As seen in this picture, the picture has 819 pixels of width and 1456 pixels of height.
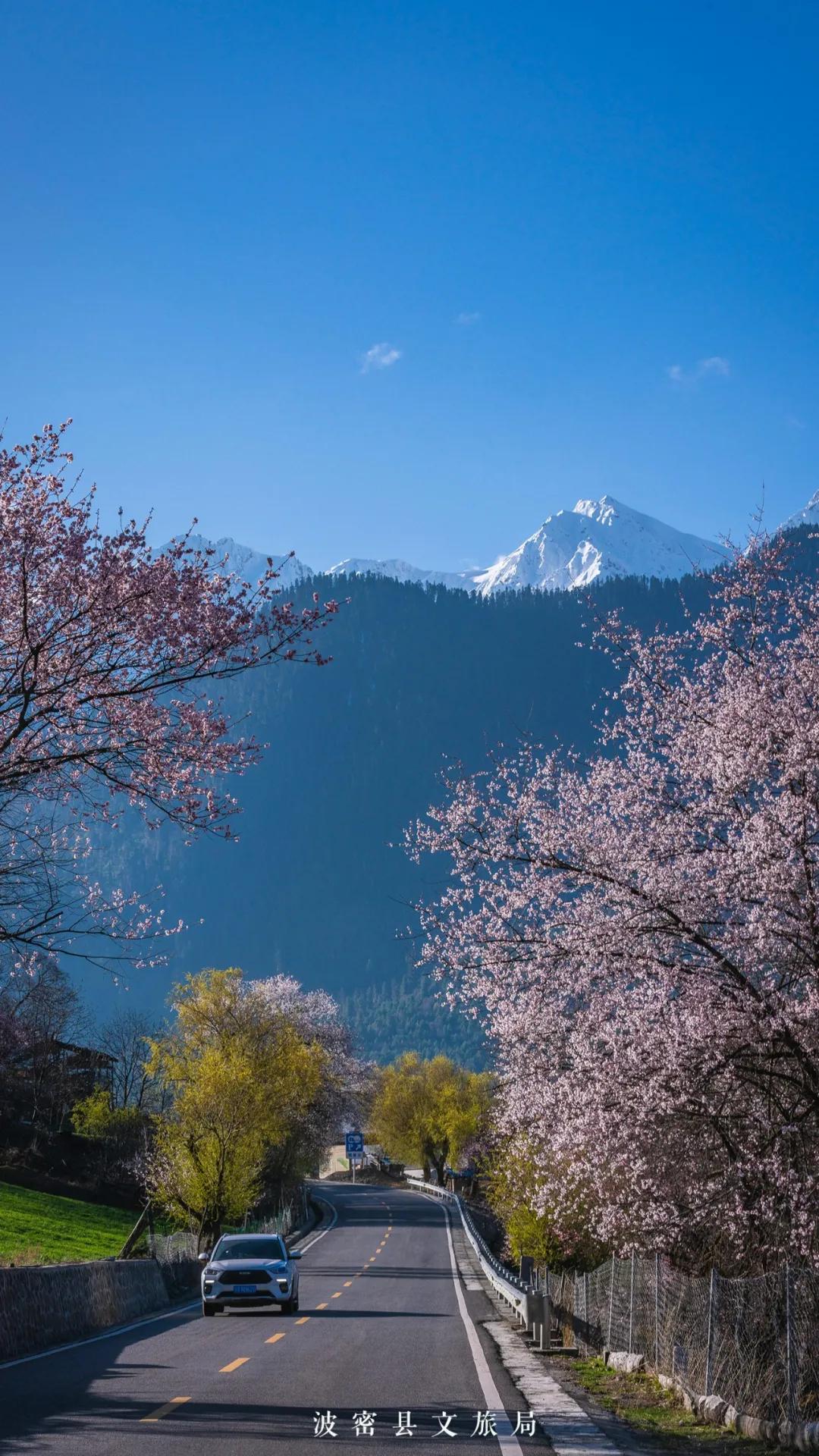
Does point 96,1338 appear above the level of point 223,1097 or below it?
below

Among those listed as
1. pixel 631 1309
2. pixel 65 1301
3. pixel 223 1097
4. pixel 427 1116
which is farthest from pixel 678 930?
pixel 427 1116

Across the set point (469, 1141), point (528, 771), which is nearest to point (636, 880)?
point (528, 771)

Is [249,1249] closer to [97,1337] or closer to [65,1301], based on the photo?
[97,1337]

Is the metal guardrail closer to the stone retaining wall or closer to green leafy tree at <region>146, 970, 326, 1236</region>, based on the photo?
the stone retaining wall

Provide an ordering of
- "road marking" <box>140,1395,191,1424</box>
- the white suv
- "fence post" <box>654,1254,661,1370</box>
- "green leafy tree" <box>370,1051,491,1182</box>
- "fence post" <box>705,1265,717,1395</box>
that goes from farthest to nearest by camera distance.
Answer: "green leafy tree" <box>370,1051,491,1182</box>, the white suv, "fence post" <box>654,1254,661,1370</box>, "fence post" <box>705,1265,717,1395</box>, "road marking" <box>140,1395,191,1424</box>

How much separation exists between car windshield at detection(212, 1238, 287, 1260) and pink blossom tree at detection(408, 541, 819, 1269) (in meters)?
10.6

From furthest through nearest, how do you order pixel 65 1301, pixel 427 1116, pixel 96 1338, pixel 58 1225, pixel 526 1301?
pixel 427 1116 → pixel 58 1225 → pixel 526 1301 → pixel 96 1338 → pixel 65 1301

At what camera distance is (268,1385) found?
521 inches

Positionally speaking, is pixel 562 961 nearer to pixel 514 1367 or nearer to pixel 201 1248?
pixel 514 1367

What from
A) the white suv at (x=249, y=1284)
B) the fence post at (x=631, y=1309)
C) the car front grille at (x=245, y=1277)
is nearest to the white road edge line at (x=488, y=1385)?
the fence post at (x=631, y=1309)

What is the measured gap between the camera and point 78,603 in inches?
500

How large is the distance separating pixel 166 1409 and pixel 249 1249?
49.8 feet

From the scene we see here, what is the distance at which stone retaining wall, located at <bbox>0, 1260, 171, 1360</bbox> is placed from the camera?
17109 mm

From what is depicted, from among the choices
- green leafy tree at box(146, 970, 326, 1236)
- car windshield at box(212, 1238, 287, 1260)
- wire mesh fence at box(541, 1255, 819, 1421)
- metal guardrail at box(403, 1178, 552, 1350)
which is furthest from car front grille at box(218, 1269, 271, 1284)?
green leafy tree at box(146, 970, 326, 1236)
